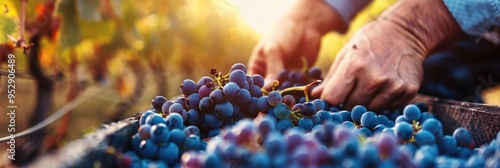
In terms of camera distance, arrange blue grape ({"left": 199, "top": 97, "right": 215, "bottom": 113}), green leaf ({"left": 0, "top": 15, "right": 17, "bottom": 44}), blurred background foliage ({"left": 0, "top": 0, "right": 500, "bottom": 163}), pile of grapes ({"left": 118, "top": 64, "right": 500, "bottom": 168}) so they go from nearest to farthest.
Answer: pile of grapes ({"left": 118, "top": 64, "right": 500, "bottom": 168})
blue grape ({"left": 199, "top": 97, "right": 215, "bottom": 113})
green leaf ({"left": 0, "top": 15, "right": 17, "bottom": 44})
blurred background foliage ({"left": 0, "top": 0, "right": 500, "bottom": 163})

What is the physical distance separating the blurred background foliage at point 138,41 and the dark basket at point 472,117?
129 centimetres

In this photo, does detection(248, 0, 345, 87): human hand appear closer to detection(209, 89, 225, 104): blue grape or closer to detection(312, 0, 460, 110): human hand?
detection(312, 0, 460, 110): human hand

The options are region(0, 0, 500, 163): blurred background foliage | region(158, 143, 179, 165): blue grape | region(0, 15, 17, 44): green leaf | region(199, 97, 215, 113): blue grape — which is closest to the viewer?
region(158, 143, 179, 165): blue grape

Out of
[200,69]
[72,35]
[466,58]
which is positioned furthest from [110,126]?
[200,69]

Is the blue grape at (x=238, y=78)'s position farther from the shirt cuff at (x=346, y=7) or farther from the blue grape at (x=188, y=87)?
the shirt cuff at (x=346, y=7)

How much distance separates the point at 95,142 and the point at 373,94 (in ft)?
2.60

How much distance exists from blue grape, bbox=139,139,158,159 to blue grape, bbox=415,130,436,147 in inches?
16.8

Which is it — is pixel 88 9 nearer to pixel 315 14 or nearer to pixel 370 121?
pixel 315 14

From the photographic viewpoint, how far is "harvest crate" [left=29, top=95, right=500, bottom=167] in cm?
62

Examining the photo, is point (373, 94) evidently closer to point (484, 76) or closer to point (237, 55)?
point (484, 76)

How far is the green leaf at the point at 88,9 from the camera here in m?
2.36

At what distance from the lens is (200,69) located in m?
5.08

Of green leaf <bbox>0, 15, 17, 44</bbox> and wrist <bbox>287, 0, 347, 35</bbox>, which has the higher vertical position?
green leaf <bbox>0, 15, 17, 44</bbox>

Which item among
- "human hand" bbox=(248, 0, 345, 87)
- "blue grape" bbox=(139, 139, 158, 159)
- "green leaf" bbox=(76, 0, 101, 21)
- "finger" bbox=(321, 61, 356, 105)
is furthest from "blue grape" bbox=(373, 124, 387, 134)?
"green leaf" bbox=(76, 0, 101, 21)
